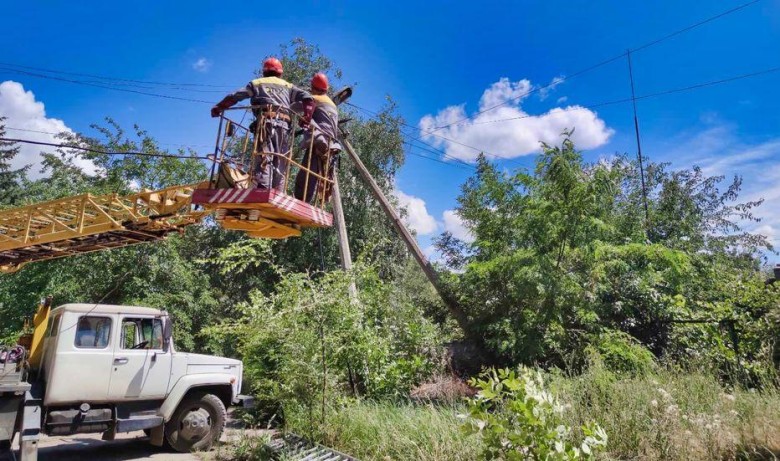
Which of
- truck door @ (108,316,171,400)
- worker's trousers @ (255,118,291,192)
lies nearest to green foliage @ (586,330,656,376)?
worker's trousers @ (255,118,291,192)

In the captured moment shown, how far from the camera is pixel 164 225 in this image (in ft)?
22.8

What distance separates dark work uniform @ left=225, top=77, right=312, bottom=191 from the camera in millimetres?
5418

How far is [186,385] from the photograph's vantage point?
26.8 feet

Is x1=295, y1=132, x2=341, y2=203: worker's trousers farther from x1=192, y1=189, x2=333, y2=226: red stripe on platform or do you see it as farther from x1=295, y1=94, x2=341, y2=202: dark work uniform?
x1=192, y1=189, x2=333, y2=226: red stripe on platform

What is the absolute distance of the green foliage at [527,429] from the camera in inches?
138

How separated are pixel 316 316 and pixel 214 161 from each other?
110 inches

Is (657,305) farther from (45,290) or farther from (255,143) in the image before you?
(45,290)

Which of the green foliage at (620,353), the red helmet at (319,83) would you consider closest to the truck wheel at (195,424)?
the red helmet at (319,83)

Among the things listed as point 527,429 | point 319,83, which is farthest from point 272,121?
point 527,429

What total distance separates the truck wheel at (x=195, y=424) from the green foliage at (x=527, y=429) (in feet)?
19.7

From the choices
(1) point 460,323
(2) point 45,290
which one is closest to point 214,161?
(1) point 460,323

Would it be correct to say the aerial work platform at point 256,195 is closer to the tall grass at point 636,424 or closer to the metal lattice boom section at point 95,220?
the metal lattice boom section at point 95,220

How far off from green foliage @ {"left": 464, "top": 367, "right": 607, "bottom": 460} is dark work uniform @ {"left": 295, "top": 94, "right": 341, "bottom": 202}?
3.45 m

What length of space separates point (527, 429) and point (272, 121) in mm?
4124
